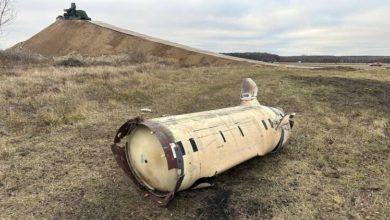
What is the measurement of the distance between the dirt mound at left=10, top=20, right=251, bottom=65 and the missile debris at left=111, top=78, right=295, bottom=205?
20823 millimetres

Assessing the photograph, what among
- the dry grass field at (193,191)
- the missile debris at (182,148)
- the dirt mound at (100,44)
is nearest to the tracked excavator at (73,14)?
the dirt mound at (100,44)

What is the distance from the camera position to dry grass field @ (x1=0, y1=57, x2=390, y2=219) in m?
6.34

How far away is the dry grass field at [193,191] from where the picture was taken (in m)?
6.34

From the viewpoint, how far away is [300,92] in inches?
555

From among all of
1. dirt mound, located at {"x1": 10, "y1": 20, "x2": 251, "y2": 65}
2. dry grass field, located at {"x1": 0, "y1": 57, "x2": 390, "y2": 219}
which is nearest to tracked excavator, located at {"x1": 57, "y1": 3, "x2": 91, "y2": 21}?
dirt mound, located at {"x1": 10, "y1": 20, "x2": 251, "y2": 65}

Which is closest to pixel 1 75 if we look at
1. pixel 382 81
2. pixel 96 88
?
pixel 96 88

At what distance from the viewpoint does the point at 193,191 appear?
6.73m

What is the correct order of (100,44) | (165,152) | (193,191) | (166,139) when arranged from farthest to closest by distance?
(100,44) < (193,191) < (166,139) < (165,152)

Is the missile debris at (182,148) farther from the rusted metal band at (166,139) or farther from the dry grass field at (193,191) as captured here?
the dry grass field at (193,191)

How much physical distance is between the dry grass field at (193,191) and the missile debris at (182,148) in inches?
16.3

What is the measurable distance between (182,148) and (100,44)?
94.1ft

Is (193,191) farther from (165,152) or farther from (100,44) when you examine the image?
(100,44)

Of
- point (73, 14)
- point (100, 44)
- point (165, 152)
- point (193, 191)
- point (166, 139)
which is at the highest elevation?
point (73, 14)

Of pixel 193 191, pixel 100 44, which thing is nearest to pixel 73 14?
pixel 100 44
